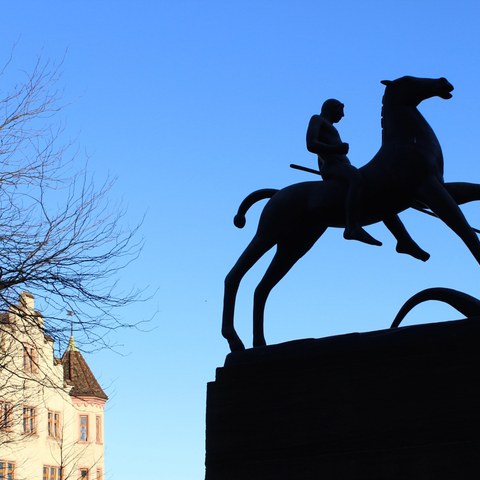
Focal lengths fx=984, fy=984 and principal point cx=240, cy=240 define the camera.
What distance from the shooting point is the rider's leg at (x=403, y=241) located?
269 inches

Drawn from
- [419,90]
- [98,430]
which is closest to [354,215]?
[419,90]

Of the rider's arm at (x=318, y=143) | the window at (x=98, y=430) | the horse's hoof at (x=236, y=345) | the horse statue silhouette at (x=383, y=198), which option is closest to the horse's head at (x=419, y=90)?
the horse statue silhouette at (x=383, y=198)

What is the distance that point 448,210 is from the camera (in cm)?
624

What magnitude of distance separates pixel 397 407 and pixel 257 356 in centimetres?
113

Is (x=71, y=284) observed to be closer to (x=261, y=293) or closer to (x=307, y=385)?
(x=261, y=293)

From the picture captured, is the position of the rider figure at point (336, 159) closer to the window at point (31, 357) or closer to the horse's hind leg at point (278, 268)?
the horse's hind leg at point (278, 268)

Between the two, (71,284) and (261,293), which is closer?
(261,293)

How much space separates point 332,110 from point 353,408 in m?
2.31

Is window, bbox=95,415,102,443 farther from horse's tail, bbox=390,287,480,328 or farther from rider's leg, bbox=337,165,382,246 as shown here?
rider's leg, bbox=337,165,382,246

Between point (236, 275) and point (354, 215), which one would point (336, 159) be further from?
point (236, 275)

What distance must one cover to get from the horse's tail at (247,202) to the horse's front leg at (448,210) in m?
1.39

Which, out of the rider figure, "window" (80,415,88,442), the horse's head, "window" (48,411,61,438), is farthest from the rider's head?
"window" (80,415,88,442)

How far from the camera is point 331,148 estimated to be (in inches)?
269

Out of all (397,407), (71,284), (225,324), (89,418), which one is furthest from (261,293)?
(89,418)
